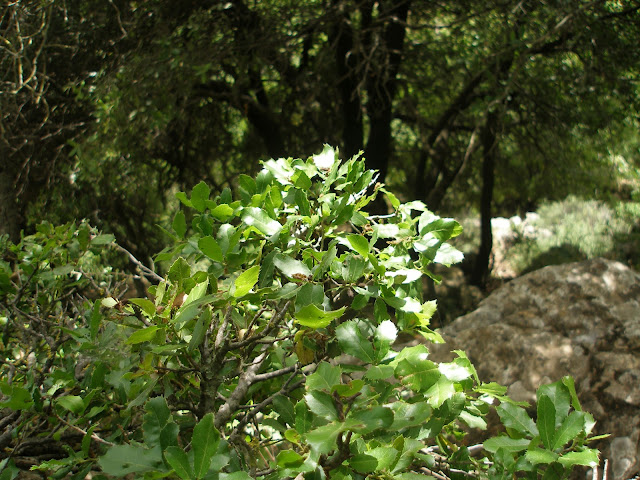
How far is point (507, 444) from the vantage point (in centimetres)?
91

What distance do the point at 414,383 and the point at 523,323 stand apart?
250 cm

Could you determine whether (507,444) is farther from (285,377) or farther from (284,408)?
(285,377)

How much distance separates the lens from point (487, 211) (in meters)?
7.65

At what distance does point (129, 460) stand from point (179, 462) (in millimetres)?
100

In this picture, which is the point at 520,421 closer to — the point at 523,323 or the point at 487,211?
the point at 523,323

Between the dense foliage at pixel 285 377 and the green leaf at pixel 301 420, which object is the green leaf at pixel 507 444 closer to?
the dense foliage at pixel 285 377

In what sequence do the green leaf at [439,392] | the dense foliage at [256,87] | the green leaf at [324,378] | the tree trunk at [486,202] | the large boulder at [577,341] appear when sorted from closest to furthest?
the green leaf at [324,378], the green leaf at [439,392], the large boulder at [577,341], the dense foliage at [256,87], the tree trunk at [486,202]

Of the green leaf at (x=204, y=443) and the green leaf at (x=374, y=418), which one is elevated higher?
the green leaf at (x=374, y=418)

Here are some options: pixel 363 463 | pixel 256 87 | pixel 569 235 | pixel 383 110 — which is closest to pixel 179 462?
pixel 363 463

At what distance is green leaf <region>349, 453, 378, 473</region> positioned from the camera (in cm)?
Result: 74

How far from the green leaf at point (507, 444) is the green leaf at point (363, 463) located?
0.27m

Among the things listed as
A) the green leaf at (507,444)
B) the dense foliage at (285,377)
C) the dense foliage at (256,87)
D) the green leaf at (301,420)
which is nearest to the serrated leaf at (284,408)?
the dense foliage at (285,377)

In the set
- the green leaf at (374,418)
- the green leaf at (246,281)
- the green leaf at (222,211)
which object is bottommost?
the green leaf at (374,418)

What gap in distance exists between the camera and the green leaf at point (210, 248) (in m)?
0.97
